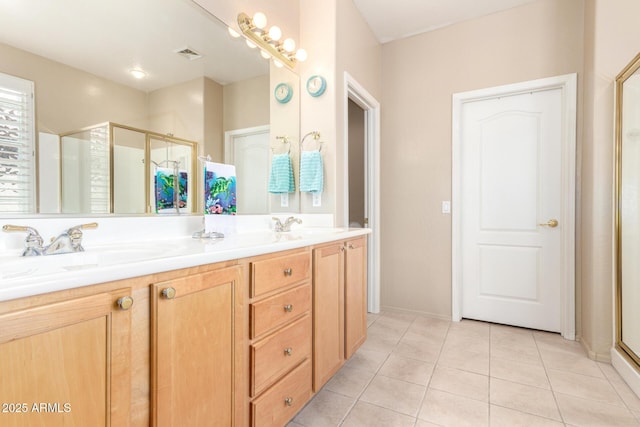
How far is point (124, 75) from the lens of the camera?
126 cm

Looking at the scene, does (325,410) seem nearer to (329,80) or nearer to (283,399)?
(283,399)

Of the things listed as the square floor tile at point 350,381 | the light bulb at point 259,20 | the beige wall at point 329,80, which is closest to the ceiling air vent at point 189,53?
the light bulb at point 259,20

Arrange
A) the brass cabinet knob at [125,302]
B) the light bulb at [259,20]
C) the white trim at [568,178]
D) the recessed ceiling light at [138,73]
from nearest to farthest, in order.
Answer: the brass cabinet knob at [125,302], the recessed ceiling light at [138,73], the light bulb at [259,20], the white trim at [568,178]

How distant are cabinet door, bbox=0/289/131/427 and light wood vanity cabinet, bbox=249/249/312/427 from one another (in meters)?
0.46

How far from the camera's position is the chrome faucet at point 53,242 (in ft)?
2.96

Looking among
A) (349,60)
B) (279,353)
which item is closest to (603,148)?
(349,60)

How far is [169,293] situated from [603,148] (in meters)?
2.65

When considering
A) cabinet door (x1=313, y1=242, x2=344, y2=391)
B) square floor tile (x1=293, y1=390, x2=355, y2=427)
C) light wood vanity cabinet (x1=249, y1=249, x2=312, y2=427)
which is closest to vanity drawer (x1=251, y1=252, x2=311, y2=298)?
light wood vanity cabinet (x1=249, y1=249, x2=312, y2=427)

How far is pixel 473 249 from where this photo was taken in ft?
9.15

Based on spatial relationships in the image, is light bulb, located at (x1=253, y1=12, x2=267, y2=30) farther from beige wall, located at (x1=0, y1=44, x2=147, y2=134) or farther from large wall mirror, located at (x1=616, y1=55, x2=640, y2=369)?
large wall mirror, located at (x1=616, y1=55, x2=640, y2=369)

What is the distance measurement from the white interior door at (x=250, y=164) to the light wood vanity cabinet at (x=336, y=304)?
2.14 ft

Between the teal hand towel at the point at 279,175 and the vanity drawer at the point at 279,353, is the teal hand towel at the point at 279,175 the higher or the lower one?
the higher one

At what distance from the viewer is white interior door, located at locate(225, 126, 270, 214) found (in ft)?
Answer: 6.07

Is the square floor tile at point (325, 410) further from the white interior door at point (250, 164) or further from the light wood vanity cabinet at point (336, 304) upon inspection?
the white interior door at point (250, 164)
